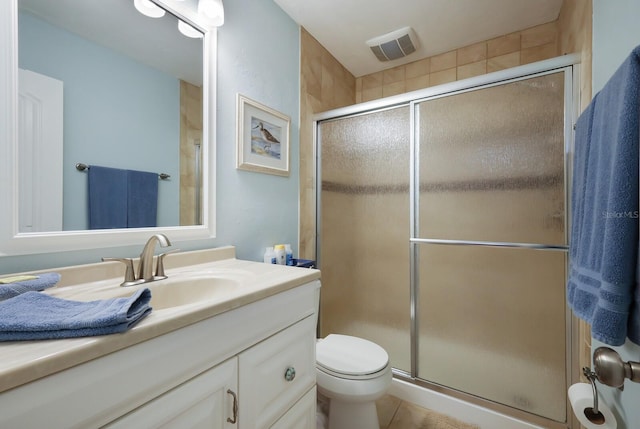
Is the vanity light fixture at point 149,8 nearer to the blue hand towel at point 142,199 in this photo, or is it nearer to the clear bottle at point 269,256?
→ the blue hand towel at point 142,199

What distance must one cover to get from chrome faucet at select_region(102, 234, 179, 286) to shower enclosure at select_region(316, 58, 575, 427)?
1136 millimetres

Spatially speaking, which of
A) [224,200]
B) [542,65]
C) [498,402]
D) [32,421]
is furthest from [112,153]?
[498,402]

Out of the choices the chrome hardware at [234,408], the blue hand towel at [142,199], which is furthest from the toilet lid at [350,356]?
the blue hand towel at [142,199]

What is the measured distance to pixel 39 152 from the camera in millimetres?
792

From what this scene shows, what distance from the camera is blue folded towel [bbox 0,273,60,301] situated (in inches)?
23.8

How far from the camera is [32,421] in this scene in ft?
1.26

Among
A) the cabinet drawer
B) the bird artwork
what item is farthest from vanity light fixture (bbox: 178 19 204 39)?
the cabinet drawer

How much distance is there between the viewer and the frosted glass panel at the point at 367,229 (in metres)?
1.62

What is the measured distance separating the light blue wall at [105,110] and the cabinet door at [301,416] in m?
0.81

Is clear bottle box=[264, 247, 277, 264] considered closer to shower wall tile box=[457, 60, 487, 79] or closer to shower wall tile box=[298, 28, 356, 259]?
shower wall tile box=[298, 28, 356, 259]

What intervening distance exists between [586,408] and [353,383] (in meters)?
0.73

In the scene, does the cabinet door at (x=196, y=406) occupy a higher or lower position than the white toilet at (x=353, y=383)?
higher

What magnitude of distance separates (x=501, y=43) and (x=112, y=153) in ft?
7.90

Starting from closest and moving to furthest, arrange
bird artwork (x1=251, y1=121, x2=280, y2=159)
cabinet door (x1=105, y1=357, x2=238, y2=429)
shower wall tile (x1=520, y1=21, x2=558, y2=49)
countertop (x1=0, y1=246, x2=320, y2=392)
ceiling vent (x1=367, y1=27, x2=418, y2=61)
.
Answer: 1. countertop (x1=0, y1=246, x2=320, y2=392)
2. cabinet door (x1=105, y1=357, x2=238, y2=429)
3. bird artwork (x1=251, y1=121, x2=280, y2=159)
4. shower wall tile (x1=520, y1=21, x2=558, y2=49)
5. ceiling vent (x1=367, y1=27, x2=418, y2=61)
